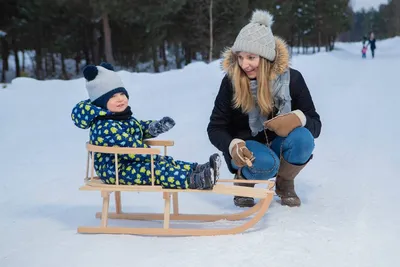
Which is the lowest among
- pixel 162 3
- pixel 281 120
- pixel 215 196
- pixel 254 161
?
pixel 215 196

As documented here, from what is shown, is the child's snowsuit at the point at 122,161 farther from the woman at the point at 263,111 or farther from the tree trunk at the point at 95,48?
the tree trunk at the point at 95,48

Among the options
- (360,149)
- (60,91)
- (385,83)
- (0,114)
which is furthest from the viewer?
(385,83)

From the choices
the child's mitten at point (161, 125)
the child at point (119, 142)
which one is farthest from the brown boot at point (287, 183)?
the child's mitten at point (161, 125)

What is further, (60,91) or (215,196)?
(60,91)

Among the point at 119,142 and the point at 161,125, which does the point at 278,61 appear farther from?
the point at 119,142

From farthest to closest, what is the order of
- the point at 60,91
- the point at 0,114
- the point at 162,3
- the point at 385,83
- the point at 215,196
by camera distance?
the point at 162,3, the point at 385,83, the point at 60,91, the point at 0,114, the point at 215,196

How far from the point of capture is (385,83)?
39.3 ft

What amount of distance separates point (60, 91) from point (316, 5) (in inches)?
1371

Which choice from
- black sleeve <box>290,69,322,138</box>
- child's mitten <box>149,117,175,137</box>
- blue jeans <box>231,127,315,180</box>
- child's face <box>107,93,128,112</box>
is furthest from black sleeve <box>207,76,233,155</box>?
child's face <box>107,93,128,112</box>

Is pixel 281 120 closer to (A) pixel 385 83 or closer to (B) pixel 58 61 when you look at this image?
(A) pixel 385 83

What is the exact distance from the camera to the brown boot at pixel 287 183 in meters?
3.60

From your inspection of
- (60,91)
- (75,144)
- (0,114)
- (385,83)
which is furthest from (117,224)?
(385,83)

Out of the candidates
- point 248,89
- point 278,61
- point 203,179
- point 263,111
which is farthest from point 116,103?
point 278,61

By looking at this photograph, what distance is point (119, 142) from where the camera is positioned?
3.11 metres
